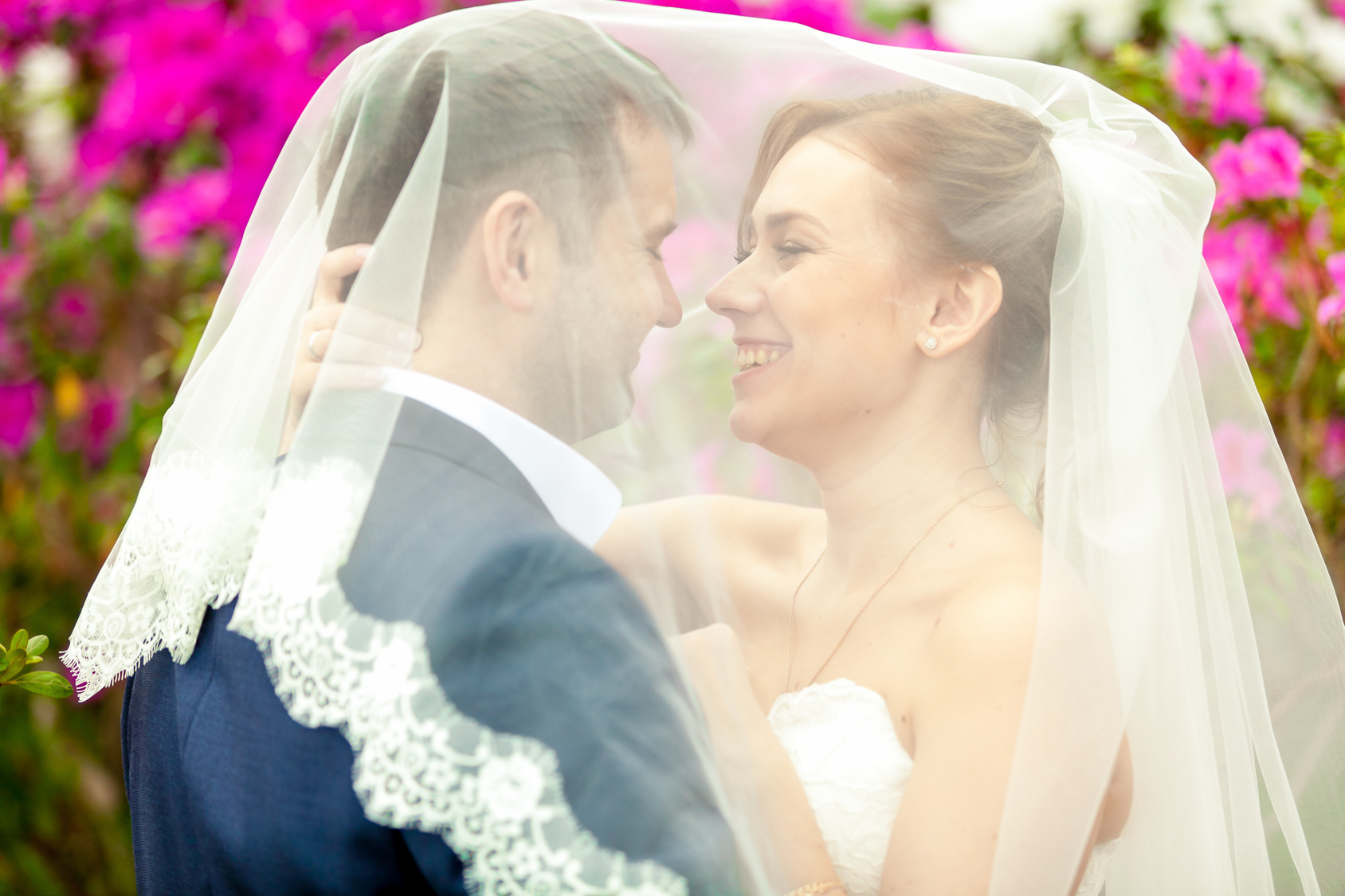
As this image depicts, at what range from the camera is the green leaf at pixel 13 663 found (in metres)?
1.34

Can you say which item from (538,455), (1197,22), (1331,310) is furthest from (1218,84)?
(538,455)

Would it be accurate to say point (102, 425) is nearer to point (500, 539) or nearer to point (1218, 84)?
point (500, 539)

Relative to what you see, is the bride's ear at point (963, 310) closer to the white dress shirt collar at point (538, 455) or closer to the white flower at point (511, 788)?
the white dress shirt collar at point (538, 455)

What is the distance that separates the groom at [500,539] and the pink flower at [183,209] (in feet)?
5.16

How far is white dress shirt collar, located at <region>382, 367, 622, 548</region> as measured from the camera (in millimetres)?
1265

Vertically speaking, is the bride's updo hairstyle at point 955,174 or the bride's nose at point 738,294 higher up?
the bride's updo hairstyle at point 955,174

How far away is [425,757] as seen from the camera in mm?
1056

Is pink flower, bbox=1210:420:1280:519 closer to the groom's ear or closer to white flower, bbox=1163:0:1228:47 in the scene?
the groom's ear

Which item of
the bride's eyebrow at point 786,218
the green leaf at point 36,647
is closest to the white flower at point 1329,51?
the bride's eyebrow at point 786,218

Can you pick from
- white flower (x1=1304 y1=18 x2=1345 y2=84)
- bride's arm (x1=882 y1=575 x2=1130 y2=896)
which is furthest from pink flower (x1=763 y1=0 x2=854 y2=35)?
Answer: white flower (x1=1304 y1=18 x2=1345 y2=84)

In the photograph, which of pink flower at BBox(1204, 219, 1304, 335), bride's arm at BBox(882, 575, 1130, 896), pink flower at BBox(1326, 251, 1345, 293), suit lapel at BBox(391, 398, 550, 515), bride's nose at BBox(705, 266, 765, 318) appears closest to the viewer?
suit lapel at BBox(391, 398, 550, 515)

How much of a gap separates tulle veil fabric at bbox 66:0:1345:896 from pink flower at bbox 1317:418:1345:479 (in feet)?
3.23

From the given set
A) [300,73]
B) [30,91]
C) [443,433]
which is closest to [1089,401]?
[443,433]

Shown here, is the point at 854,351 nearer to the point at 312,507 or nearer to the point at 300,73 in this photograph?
the point at 312,507
